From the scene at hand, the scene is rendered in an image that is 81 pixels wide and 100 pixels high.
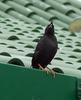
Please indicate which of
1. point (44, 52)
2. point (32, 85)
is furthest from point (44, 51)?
point (32, 85)

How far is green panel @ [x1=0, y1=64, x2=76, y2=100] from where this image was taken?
2.95m

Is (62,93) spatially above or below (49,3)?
below

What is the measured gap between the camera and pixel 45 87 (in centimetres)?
319

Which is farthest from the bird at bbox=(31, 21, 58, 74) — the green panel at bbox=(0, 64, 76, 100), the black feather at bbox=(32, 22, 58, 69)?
the green panel at bbox=(0, 64, 76, 100)

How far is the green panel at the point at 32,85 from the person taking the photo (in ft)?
9.68

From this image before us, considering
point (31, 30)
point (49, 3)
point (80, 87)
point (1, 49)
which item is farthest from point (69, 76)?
point (49, 3)

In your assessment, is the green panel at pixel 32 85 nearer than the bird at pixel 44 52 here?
Yes

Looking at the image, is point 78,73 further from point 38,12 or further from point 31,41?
point 38,12

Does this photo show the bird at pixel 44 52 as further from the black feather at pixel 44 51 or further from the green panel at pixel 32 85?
the green panel at pixel 32 85

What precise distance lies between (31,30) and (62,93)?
2747 millimetres

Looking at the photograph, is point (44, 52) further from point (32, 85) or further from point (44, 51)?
point (32, 85)

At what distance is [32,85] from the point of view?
122 inches

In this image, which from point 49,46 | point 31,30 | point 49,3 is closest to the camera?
point 49,46

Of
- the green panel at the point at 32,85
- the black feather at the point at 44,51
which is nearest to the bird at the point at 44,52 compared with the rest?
the black feather at the point at 44,51
